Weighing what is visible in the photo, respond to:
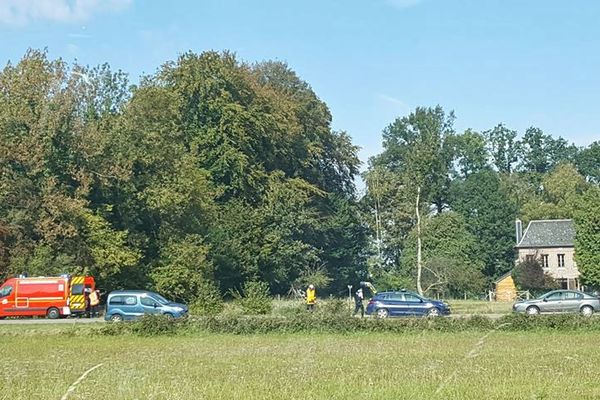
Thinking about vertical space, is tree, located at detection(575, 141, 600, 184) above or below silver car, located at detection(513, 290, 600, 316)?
above

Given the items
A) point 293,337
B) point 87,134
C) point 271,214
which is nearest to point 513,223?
point 271,214

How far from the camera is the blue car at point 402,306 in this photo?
4047cm

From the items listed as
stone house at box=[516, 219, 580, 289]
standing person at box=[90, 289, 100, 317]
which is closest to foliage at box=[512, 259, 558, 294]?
stone house at box=[516, 219, 580, 289]

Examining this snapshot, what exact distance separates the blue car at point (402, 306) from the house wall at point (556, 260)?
49.1 meters

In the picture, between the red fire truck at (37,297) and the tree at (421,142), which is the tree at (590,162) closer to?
the tree at (421,142)

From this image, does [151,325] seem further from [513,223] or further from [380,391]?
[513,223]

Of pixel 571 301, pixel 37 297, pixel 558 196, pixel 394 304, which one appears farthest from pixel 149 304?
pixel 558 196

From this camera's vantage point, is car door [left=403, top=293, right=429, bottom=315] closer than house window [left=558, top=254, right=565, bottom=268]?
Yes

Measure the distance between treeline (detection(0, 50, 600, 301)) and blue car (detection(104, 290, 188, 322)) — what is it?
697cm

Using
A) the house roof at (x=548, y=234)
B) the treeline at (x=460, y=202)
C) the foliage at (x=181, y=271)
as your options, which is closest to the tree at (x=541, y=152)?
the treeline at (x=460, y=202)

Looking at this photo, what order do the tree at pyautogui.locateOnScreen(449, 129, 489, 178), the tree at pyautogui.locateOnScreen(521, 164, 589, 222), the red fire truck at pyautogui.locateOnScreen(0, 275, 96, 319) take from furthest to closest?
the tree at pyautogui.locateOnScreen(449, 129, 489, 178)
the tree at pyautogui.locateOnScreen(521, 164, 589, 222)
the red fire truck at pyautogui.locateOnScreen(0, 275, 96, 319)

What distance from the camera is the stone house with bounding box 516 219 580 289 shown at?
288 feet

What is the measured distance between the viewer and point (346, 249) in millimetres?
79875

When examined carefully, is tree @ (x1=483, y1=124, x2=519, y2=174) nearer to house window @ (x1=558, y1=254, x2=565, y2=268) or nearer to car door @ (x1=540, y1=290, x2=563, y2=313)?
house window @ (x1=558, y1=254, x2=565, y2=268)
